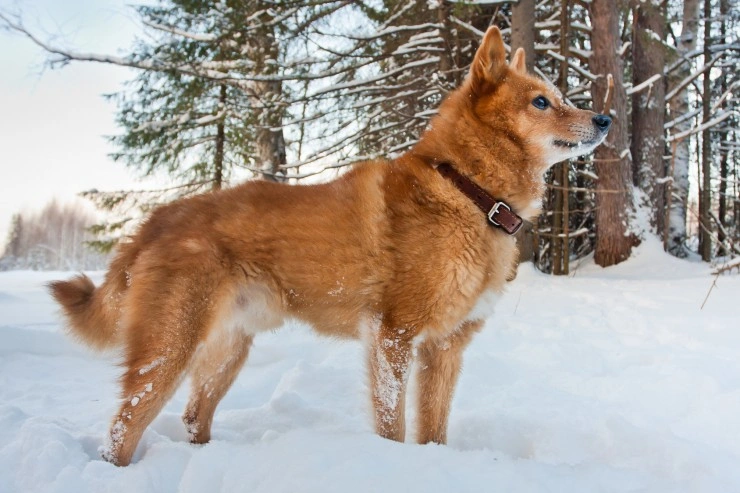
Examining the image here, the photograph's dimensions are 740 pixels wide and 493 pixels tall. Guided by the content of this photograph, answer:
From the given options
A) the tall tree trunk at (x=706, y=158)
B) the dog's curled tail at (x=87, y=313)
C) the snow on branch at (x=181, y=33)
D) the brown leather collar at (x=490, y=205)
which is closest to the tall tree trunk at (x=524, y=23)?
the snow on branch at (x=181, y=33)

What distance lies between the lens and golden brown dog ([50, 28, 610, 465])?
2402mm

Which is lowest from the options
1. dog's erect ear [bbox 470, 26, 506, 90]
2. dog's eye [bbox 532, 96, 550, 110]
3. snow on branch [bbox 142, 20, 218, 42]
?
dog's eye [bbox 532, 96, 550, 110]

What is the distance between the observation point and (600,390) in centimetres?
369

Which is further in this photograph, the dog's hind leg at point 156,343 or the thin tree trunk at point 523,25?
the thin tree trunk at point 523,25

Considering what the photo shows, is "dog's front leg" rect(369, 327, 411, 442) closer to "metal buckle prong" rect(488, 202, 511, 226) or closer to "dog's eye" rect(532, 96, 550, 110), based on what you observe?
"metal buckle prong" rect(488, 202, 511, 226)

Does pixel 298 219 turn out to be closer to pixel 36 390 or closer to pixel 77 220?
pixel 36 390

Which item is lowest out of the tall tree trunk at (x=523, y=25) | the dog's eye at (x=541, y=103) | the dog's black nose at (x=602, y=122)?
the dog's black nose at (x=602, y=122)

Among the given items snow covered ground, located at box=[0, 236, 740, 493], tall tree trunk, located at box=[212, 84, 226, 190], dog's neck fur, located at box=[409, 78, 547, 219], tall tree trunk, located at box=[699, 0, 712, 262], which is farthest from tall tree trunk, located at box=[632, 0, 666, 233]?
tall tree trunk, located at box=[212, 84, 226, 190]

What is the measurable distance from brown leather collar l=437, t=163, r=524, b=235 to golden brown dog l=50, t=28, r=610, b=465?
0.10ft

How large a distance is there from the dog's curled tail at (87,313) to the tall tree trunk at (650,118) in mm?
10192

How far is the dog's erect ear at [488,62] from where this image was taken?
286 cm

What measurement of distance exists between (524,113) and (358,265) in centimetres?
131

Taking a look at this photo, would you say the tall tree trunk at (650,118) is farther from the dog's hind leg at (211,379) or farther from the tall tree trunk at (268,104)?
the dog's hind leg at (211,379)

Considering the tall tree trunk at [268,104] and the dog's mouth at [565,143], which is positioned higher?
the tall tree trunk at [268,104]
